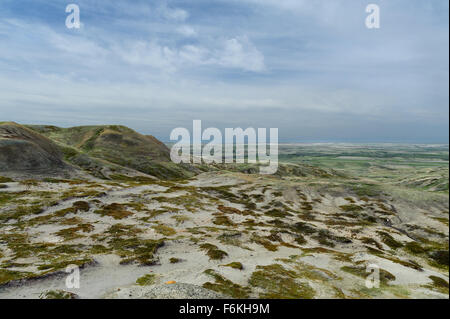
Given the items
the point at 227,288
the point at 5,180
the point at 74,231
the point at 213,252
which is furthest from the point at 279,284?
the point at 5,180

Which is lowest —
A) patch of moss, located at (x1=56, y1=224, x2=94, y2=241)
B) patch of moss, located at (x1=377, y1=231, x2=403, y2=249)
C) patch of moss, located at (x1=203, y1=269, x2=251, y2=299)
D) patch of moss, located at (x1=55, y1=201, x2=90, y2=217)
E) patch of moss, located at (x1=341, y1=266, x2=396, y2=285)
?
patch of moss, located at (x1=377, y1=231, x2=403, y2=249)

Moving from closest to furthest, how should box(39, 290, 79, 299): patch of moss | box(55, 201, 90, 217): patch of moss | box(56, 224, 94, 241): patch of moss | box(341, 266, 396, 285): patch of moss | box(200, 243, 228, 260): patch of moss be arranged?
box(39, 290, 79, 299): patch of moss < box(341, 266, 396, 285): patch of moss < box(200, 243, 228, 260): patch of moss < box(56, 224, 94, 241): patch of moss < box(55, 201, 90, 217): patch of moss

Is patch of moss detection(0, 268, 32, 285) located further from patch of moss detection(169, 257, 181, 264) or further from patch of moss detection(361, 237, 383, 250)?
patch of moss detection(361, 237, 383, 250)

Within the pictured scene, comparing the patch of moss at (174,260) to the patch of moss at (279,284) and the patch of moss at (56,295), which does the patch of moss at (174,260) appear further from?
the patch of moss at (56,295)

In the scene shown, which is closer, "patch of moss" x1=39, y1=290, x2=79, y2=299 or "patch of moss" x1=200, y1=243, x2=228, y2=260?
"patch of moss" x1=39, y1=290, x2=79, y2=299

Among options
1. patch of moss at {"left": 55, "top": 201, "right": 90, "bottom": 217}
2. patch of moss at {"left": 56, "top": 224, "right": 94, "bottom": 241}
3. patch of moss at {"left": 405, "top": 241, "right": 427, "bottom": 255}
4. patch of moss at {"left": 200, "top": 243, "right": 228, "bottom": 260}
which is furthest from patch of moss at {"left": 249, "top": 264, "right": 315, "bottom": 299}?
patch of moss at {"left": 55, "top": 201, "right": 90, "bottom": 217}

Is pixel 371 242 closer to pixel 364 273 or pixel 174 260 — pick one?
pixel 364 273

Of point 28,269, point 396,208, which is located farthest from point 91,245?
point 396,208

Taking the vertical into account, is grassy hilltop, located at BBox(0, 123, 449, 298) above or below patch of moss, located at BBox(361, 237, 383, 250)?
above

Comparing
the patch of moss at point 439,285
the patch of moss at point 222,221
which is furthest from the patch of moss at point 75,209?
the patch of moss at point 439,285

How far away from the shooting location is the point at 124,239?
163 ft
